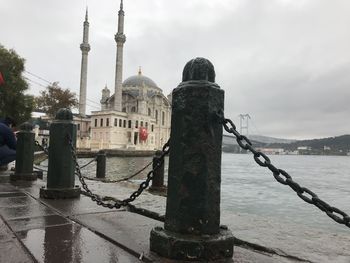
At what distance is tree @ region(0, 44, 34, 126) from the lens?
27.9 m

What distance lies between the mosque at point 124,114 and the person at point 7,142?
55.7 metres

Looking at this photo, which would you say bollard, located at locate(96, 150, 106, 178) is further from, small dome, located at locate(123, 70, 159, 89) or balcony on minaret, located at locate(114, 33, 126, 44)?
small dome, located at locate(123, 70, 159, 89)

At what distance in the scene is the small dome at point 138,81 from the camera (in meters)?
91.9

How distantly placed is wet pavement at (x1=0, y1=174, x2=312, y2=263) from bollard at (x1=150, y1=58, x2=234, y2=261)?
164 mm

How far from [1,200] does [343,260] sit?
3.91 m

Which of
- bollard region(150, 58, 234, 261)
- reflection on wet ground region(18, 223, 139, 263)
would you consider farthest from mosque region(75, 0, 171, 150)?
bollard region(150, 58, 234, 261)

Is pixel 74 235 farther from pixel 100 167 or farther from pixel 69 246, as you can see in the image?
pixel 100 167

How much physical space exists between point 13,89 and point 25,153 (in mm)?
24431

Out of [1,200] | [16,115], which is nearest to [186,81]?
[1,200]

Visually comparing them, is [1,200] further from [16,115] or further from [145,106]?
[145,106]

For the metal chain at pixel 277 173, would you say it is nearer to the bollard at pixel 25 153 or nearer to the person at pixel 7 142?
the bollard at pixel 25 153

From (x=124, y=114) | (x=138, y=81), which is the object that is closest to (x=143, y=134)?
(x=124, y=114)

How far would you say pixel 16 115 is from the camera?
28.9m

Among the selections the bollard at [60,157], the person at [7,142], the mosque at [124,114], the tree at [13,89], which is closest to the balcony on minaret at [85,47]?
the mosque at [124,114]
